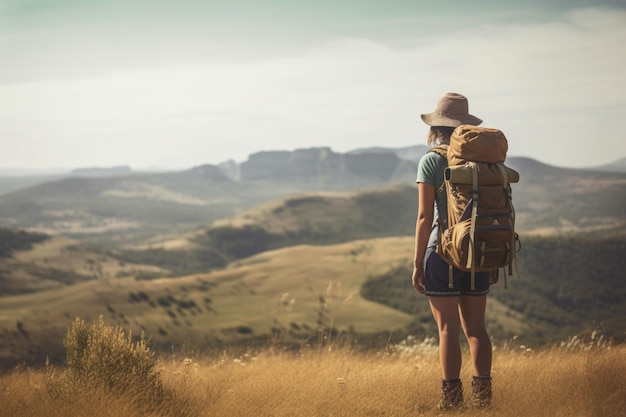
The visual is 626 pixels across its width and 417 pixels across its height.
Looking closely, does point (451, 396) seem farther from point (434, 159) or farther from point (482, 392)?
point (434, 159)

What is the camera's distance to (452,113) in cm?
603

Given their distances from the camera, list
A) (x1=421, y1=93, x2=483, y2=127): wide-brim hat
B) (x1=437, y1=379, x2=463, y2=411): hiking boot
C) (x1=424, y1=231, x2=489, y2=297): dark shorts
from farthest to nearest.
Answer: 1. (x1=421, y1=93, x2=483, y2=127): wide-brim hat
2. (x1=437, y1=379, x2=463, y2=411): hiking boot
3. (x1=424, y1=231, x2=489, y2=297): dark shorts

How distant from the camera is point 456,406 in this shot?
19.0ft

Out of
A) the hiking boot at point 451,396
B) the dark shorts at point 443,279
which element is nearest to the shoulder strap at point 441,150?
the dark shorts at point 443,279

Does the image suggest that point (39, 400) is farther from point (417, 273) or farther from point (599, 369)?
point (599, 369)

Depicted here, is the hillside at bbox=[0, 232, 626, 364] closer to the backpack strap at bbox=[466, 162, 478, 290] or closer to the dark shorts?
the dark shorts

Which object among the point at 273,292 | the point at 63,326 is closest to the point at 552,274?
the point at 273,292

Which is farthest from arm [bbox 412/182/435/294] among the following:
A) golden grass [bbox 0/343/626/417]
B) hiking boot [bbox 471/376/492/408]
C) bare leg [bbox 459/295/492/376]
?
golden grass [bbox 0/343/626/417]

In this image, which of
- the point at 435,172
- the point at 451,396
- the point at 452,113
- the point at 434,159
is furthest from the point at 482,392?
the point at 452,113

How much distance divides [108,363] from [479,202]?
3942mm

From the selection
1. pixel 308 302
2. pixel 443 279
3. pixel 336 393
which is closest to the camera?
pixel 443 279

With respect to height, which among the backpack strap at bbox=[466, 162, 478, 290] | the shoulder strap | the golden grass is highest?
the shoulder strap

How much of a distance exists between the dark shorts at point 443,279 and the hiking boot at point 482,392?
0.88m

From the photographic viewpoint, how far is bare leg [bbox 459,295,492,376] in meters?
5.86
